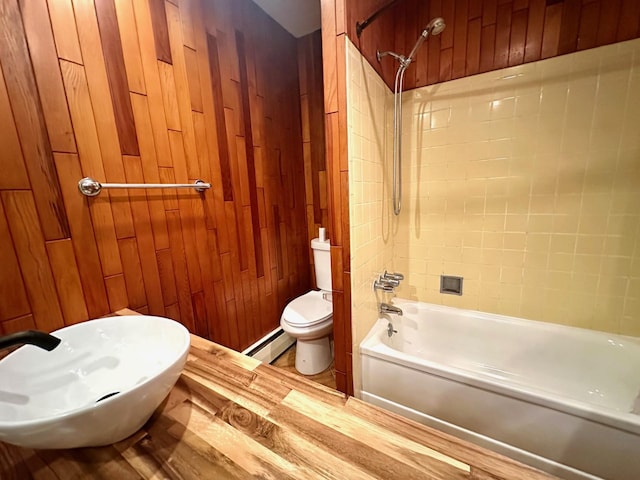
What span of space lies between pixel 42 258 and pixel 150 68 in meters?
0.89

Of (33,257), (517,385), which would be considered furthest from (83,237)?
(517,385)

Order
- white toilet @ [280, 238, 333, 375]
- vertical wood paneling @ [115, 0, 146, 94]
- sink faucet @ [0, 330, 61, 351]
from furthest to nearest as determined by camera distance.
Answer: white toilet @ [280, 238, 333, 375], vertical wood paneling @ [115, 0, 146, 94], sink faucet @ [0, 330, 61, 351]

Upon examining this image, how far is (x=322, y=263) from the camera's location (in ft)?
6.77

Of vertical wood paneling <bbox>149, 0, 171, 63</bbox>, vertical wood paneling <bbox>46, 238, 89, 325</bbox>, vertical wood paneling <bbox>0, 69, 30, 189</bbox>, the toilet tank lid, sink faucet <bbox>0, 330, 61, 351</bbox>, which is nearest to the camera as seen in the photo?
sink faucet <bbox>0, 330, 61, 351</bbox>

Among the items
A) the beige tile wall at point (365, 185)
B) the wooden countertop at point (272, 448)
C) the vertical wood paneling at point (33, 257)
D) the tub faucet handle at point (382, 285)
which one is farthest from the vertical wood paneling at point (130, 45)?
the tub faucet handle at point (382, 285)

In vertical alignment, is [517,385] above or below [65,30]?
below

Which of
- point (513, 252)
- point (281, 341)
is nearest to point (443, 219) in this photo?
point (513, 252)

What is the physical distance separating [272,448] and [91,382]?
563 millimetres

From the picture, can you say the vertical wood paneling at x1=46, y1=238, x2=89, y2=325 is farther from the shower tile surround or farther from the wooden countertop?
the shower tile surround

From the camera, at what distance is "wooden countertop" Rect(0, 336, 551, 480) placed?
46 cm

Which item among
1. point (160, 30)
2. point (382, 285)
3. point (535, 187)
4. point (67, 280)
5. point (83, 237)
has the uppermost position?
point (160, 30)

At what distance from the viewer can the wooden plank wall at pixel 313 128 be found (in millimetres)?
2059

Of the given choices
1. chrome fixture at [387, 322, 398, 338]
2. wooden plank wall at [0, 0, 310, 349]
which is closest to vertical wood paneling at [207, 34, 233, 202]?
wooden plank wall at [0, 0, 310, 349]

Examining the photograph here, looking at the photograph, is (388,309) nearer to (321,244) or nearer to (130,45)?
(321,244)
